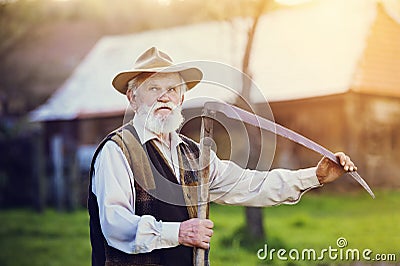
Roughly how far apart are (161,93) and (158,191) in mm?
402

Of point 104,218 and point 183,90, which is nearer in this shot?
point 104,218

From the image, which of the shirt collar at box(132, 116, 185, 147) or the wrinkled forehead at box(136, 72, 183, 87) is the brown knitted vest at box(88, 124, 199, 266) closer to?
the shirt collar at box(132, 116, 185, 147)

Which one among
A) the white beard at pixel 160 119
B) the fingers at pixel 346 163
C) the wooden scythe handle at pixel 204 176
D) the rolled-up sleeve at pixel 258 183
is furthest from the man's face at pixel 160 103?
the fingers at pixel 346 163

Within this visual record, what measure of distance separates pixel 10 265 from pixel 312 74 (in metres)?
1.90

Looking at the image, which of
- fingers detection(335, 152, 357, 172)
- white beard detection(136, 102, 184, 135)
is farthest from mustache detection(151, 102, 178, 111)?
fingers detection(335, 152, 357, 172)

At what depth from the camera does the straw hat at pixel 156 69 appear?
3.13m

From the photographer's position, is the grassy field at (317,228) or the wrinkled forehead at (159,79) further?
the grassy field at (317,228)

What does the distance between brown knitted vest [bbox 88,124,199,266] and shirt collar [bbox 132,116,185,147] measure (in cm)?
2

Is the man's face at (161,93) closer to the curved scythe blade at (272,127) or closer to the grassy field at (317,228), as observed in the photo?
the curved scythe blade at (272,127)

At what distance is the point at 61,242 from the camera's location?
12.8ft

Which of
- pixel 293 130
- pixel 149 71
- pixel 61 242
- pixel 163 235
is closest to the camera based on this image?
pixel 163 235

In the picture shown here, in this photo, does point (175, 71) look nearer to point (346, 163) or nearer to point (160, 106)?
point (160, 106)

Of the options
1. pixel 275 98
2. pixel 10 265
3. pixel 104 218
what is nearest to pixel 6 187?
pixel 10 265

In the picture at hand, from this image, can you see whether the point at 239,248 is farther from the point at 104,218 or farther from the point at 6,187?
the point at 6,187
